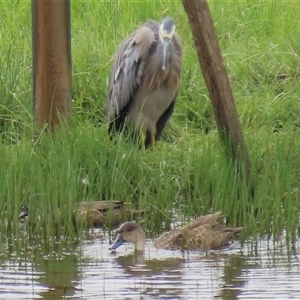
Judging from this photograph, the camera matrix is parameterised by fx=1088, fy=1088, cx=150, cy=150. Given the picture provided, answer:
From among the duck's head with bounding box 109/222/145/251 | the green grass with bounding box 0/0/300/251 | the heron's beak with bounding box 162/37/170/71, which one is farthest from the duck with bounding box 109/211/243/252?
the heron's beak with bounding box 162/37/170/71

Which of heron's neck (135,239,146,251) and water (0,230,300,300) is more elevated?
heron's neck (135,239,146,251)

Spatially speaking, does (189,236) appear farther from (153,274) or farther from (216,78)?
(216,78)

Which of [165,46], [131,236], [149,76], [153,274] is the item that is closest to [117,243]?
[131,236]

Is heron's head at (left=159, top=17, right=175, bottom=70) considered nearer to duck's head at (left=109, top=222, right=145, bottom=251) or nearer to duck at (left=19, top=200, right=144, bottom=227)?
duck at (left=19, top=200, right=144, bottom=227)

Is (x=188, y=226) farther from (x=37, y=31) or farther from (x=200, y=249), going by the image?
(x=37, y=31)

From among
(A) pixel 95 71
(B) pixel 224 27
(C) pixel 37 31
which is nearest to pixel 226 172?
(C) pixel 37 31

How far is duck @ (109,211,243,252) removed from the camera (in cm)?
551

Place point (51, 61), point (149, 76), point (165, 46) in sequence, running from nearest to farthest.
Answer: point (51, 61)
point (165, 46)
point (149, 76)

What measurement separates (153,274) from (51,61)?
6.96 feet

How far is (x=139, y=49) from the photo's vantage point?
7.88 metres

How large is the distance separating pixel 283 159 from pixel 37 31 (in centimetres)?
175

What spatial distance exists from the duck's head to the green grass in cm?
23

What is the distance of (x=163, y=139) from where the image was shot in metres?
8.04

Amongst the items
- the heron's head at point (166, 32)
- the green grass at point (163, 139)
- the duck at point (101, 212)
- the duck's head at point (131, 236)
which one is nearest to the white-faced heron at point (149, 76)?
the heron's head at point (166, 32)
